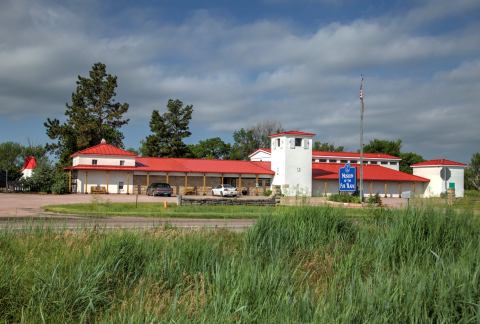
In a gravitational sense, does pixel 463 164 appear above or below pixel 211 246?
above

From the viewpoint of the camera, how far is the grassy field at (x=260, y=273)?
251 inches

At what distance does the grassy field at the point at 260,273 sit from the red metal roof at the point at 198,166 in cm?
5153

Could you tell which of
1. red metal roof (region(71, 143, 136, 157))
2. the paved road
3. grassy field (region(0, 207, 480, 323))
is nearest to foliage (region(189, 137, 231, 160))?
red metal roof (region(71, 143, 136, 157))

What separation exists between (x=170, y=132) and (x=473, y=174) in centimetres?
5403

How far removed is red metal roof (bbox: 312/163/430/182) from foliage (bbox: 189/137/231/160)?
33112 millimetres

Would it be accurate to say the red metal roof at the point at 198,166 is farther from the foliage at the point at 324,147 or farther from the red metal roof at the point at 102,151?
the foliage at the point at 324,147

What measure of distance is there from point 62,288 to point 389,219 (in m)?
→ 7.76

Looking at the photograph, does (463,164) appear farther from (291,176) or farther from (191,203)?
(191,203)

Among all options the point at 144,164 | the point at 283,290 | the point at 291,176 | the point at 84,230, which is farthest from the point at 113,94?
the point at 283,290

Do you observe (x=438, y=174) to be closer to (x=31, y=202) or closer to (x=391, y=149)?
(x=391, y=149)

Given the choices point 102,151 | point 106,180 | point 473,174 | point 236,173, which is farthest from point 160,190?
point 473,174

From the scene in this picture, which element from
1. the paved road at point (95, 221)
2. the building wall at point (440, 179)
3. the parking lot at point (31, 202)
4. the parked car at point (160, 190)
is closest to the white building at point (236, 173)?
the building wall at point (440, 179)

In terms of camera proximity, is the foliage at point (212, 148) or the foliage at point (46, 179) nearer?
the foliage at point (46, 179)

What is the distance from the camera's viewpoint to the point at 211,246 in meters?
9.79
